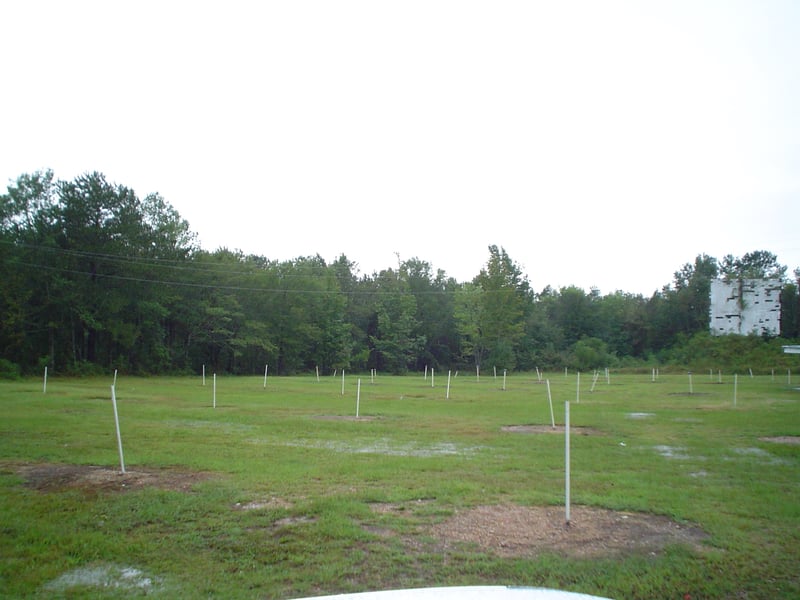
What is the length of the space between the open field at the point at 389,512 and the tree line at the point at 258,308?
124ft

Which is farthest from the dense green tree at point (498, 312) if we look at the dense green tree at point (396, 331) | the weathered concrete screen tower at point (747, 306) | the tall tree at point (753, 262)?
the tall tree at point (753, 262)

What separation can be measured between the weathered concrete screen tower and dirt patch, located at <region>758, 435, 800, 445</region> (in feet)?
145

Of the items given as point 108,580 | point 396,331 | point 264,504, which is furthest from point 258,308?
point 108,580

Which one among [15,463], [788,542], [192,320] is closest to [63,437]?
[15,463]

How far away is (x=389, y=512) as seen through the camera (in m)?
7.51

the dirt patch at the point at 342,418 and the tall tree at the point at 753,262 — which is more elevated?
the tall tree at the point at 753,262

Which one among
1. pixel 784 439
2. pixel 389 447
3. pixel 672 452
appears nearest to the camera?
pixel 672 452

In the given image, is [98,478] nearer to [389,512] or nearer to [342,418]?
[389,512]

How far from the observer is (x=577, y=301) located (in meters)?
91.2

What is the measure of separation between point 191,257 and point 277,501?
188 feet

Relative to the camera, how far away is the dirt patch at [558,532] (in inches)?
241

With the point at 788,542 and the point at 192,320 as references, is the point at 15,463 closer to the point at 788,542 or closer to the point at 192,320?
the point at 788,542

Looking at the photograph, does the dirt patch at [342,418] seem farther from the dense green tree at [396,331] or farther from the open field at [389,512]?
the dense green tree at [396,331]

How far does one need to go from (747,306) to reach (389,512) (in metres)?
62.2
